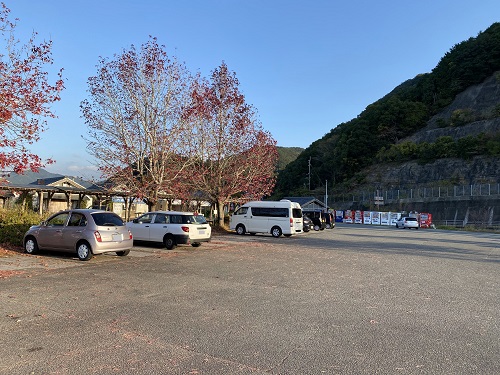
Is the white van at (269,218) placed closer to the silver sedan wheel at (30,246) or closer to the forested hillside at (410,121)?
the silver sedan wheel at (30,246)

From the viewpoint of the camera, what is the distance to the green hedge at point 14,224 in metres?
14.4

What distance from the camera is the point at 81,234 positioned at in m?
12.0

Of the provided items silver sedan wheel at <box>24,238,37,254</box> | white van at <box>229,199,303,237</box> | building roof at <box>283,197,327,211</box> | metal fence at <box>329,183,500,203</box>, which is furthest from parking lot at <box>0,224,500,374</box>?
metal fence at <box>329,183,500,203</box>

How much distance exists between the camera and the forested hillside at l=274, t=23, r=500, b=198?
81375mm

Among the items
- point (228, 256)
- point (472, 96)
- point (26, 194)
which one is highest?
point (472, 96)

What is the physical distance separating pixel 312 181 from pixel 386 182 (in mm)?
30925

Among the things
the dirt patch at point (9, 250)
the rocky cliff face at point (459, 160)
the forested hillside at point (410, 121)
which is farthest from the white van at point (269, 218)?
the forested hillside at point (410, 121)

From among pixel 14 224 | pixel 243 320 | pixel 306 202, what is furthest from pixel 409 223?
pixel 243 320

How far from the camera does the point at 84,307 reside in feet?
21.7

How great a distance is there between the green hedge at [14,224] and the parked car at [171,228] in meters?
4.03

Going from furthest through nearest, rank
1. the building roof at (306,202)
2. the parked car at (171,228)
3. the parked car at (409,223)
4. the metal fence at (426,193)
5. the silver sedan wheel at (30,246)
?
the building roof at (306,202), the metal fence at (426,193), the parked car at (409,223), the parked car at (171,228), the silver sedan wheel at (30,246)

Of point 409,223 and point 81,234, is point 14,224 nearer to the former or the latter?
point 81,234

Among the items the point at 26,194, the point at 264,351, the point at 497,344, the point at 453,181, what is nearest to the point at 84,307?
the point at 264,351

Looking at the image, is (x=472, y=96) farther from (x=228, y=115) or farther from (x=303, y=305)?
(x=303, y=305)
